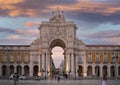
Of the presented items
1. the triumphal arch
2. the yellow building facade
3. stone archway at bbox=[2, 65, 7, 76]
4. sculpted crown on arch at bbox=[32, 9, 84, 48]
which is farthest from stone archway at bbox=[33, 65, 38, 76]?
stone archway at bbox=[2, 65, 7, 76]

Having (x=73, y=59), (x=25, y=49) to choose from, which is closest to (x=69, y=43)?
(x=73, y=59)

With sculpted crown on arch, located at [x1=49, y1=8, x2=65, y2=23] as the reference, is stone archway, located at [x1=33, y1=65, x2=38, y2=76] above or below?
below

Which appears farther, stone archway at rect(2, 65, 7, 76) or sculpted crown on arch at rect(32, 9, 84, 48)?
stone archway at rect(2, 65, 7, 76)

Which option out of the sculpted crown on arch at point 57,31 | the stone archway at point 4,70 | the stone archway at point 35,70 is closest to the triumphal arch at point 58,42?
the sculpted crown on arch at point 57,31

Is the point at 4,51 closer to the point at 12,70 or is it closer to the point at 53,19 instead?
the point at 12,70

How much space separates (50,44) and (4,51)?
1600 cm

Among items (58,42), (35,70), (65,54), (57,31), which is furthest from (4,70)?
(57,31)

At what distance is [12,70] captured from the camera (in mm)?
126000

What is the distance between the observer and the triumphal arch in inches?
4670

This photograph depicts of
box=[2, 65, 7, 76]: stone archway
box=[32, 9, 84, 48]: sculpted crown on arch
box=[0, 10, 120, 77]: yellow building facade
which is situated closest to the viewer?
box=[0, 10, 120, 77]: yellow building facade

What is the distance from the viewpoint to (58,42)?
123750 millimetres

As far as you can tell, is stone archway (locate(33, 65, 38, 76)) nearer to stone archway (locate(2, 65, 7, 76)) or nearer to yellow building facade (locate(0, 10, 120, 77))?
yellow building facade (locate(0, 10, 120, 77))

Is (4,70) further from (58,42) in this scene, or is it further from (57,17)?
(57,17)

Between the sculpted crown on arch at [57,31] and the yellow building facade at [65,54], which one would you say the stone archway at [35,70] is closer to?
the yellow building facade at [65,54]
